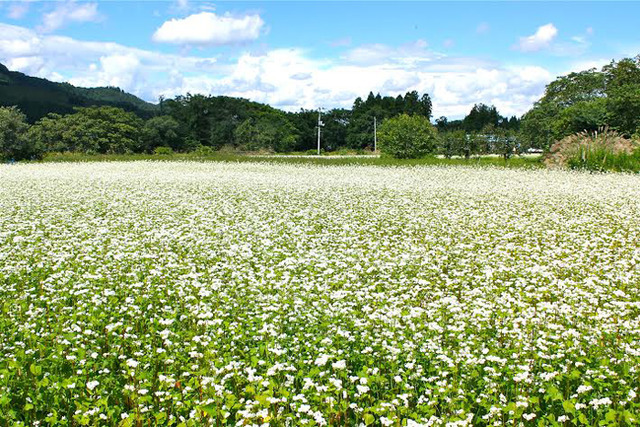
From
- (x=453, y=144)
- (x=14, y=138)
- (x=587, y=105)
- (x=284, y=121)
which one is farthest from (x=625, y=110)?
(x=284, y=121)

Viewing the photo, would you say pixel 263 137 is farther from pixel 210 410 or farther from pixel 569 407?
pixel 569 407

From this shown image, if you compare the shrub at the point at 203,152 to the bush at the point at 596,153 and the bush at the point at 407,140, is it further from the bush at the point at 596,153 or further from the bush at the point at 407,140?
the bush at the point at 596,153

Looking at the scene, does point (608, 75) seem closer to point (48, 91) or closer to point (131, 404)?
point (131, 404)

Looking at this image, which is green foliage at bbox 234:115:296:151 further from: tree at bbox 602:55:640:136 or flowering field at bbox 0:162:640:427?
flowering field at bbox 0:162:640:427

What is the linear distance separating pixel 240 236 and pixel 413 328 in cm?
622

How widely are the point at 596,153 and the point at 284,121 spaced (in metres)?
84.2

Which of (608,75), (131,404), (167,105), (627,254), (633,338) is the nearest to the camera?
(131,404)

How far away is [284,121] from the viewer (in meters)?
110

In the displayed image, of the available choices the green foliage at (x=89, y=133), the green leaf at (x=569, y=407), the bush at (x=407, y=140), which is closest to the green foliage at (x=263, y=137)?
the green foliage at (x=89, y=133)

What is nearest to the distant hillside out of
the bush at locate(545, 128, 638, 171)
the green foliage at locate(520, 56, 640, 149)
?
the green foliage at locate(520, 56, 640, 149)

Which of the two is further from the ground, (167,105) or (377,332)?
Result: (167,105)

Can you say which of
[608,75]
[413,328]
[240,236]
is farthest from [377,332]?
[608,75]

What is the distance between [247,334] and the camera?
19.1 feet

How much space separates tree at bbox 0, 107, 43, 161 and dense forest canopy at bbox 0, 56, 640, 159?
0.36ft
